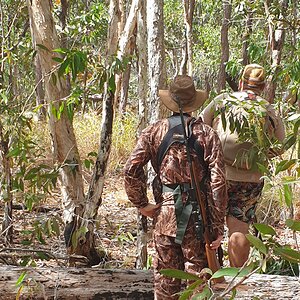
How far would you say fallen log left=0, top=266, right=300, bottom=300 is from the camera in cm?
401

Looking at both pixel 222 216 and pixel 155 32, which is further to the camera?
pixel 155 32

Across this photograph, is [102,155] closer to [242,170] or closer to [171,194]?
[242,170]

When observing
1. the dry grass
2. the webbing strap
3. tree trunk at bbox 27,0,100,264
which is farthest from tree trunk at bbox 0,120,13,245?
the dry grass

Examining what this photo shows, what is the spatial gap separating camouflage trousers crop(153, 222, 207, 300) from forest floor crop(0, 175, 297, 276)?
3.00ft

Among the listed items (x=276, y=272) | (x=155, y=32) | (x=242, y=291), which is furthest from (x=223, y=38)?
(x=242, y=291)

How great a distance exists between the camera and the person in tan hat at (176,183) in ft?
11.9

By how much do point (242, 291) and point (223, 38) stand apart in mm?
10462

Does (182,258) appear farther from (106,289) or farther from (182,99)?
(182,99)

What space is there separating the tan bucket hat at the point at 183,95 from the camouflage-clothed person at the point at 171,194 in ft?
0.36

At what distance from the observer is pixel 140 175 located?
378 centimetres

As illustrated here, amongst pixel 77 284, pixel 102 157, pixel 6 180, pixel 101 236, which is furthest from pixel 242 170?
pixel 101 236

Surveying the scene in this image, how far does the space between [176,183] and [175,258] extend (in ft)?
1.55

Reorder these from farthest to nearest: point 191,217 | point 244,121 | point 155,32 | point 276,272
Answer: point 155,32 < point 276,272 < point 244,121 < point 191,217

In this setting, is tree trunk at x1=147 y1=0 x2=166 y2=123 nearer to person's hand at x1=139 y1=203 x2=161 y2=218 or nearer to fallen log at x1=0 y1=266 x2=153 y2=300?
fallen log at x1=0 y1=266 x2=153 y2=300
